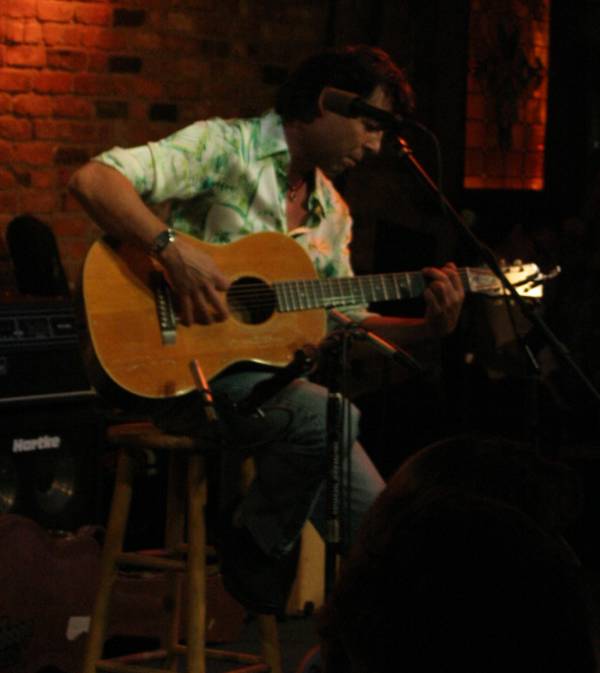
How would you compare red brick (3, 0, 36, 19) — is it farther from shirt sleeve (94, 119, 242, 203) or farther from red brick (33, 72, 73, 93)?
shirt sleeve (94, 119, 242, 203)

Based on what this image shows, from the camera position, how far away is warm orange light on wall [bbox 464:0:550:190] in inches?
226

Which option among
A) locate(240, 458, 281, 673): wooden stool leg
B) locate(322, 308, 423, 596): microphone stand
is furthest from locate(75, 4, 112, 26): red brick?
locate(240, 458, 281, 673): wooden stool leg

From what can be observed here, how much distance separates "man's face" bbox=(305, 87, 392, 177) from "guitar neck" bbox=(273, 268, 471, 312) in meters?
0.34

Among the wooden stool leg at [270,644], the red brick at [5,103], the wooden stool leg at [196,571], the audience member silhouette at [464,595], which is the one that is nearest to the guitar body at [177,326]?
the wooden stool leg at [196,571]

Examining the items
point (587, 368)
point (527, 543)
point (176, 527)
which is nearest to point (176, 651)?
point (176, 527)

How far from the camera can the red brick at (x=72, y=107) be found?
4.64 metres

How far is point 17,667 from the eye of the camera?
311 cm

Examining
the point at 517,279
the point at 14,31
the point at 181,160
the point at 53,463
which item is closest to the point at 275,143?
the point at 181,160

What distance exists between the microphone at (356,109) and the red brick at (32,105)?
2334mm

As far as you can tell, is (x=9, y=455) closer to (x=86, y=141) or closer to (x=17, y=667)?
(x=17, y=667)

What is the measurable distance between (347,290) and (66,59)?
7.17 ft

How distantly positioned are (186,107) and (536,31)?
81.5 inches

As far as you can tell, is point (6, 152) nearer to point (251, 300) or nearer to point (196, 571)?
point (251, 300)

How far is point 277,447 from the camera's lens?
2.78 metres
